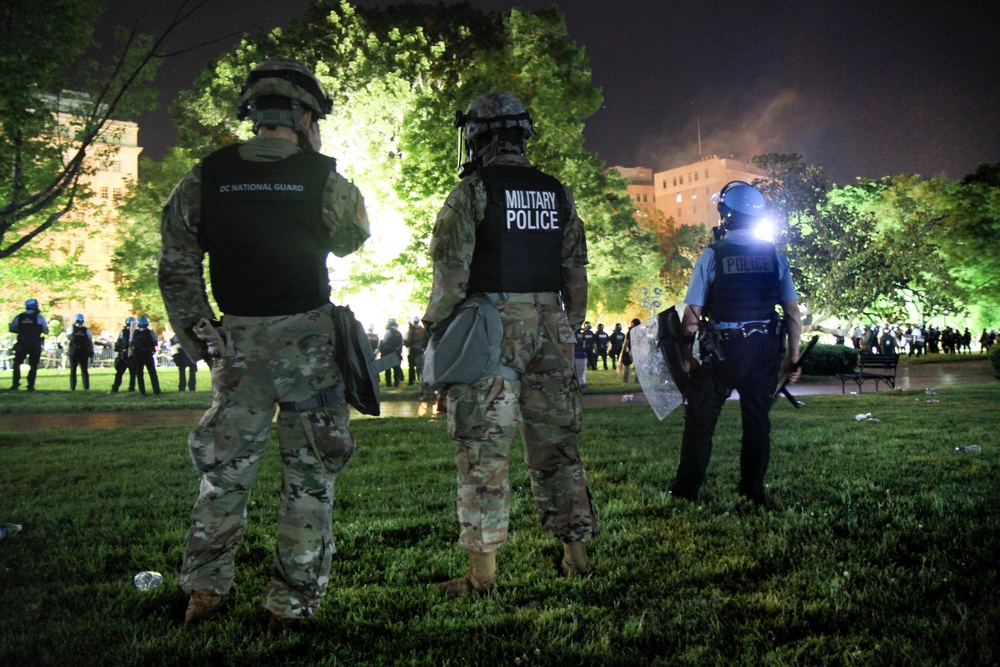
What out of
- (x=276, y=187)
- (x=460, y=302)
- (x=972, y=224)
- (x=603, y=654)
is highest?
(x=972, y=224)

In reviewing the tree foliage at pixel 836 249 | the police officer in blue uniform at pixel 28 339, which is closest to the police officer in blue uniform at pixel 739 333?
the police officer in blue uniform at pixel 28 339

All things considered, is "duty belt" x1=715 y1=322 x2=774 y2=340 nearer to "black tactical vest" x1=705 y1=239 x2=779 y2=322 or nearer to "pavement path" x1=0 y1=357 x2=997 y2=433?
"black tactical vest" x1=705 y1=239 x2=779 y2=322

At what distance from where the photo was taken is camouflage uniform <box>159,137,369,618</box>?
287 cm

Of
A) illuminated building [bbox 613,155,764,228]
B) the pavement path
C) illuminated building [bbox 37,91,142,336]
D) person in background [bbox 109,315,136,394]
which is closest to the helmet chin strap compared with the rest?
illuminated building [bbox 37,91,142,336]

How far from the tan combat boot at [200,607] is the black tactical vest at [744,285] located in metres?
3.63

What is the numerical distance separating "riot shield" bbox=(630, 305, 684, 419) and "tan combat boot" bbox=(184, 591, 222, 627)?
10.6 feet

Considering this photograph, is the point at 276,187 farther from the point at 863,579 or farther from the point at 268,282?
the point at 863,579

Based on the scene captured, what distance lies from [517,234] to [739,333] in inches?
86.0

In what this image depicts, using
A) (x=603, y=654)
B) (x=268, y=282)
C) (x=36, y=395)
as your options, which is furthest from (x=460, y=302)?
(x=36, y=395)

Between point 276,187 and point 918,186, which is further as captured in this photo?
point 918,186

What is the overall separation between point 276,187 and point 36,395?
16.1 metres

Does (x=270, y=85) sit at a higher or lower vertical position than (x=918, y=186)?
lower

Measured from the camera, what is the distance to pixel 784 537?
4016 mm

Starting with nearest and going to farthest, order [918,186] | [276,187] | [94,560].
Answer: [276,187], [94,560], [918,186]
